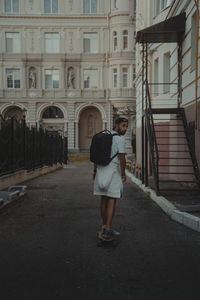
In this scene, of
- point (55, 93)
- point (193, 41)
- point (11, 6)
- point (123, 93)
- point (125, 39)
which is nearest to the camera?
point (193, 41)

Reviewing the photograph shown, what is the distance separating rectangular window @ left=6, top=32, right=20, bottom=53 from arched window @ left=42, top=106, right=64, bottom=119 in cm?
796

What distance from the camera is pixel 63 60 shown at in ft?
143

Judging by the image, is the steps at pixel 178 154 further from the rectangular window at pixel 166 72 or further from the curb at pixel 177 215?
the curb at pixel 177 215

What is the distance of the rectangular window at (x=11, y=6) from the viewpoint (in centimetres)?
4309

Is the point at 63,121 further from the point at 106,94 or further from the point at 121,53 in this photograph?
the point at 121,53

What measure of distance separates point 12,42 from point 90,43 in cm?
936

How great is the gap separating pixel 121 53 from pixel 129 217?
122 feet

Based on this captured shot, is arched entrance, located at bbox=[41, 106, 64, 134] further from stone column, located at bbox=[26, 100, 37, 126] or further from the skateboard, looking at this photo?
the skateboard

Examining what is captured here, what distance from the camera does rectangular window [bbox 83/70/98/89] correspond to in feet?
144

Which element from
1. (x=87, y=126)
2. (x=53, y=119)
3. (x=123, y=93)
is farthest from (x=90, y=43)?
(x=53, y=119)

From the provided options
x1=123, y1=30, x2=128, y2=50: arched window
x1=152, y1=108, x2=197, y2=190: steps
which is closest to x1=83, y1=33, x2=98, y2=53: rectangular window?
x1=123, y1=30, x2=128, y2=50: arched window

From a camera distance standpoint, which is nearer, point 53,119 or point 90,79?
point 53,119

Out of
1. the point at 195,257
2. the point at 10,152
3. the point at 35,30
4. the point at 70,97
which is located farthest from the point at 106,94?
the point at 195,257

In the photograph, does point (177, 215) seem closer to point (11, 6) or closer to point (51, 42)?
point (51, 42)
